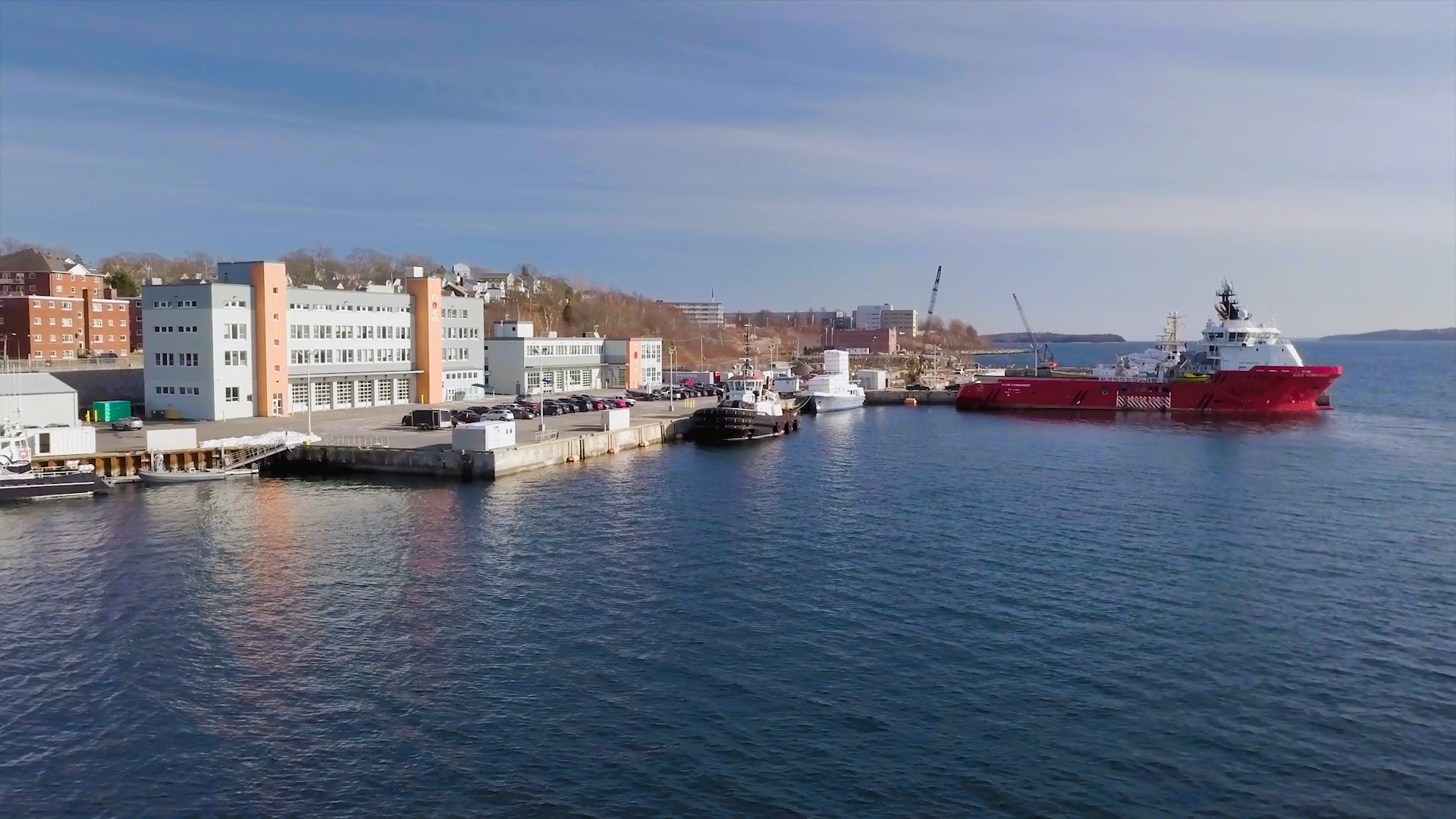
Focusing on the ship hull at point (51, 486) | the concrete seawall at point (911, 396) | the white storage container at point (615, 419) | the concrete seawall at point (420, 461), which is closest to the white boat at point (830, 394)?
the concrete seawall at point (911, 396)

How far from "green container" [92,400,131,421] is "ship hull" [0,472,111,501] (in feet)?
53.3

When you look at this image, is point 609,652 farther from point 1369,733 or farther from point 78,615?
point 1369,733

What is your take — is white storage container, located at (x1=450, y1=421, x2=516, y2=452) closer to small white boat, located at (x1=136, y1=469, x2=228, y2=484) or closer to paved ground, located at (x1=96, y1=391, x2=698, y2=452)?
paved ground, located at (x1=96, y1=391, x2=698, y2=452)

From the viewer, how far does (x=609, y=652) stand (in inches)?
803

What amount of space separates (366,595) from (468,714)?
795 centimetres

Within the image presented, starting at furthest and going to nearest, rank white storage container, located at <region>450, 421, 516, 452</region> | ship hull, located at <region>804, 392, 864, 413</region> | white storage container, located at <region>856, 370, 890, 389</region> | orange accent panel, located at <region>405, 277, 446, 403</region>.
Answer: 1. white storage container, located at <region>856, 370, 890, 389</region>
2. ship hull, located at <region>804, 392, 864, 413</region>
3. orange accent panel, located at <region>405, 277, 446, 403</region>
4. white storage container, located at <region>450, 421, 516, 452</region>

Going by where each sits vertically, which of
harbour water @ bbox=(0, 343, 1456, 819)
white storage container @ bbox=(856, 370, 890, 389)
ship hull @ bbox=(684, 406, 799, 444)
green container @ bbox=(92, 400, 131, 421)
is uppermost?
white storage container @ bbox=(856, 370, 890, 389)

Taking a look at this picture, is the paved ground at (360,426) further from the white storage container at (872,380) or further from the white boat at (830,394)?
the white storage container at (872,380)

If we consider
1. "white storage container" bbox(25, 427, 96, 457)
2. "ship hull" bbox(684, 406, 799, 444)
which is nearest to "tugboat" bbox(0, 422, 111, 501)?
"white storage container" bbox(25, 427, 96, 457)

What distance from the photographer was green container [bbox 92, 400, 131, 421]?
50875 mm

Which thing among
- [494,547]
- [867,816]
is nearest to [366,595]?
[494,547]

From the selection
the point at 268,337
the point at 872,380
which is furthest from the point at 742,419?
the point at 872,380

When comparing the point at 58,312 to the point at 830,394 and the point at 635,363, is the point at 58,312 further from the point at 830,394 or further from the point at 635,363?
the point at 830,394

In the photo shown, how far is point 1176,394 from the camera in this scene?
77.0 m
